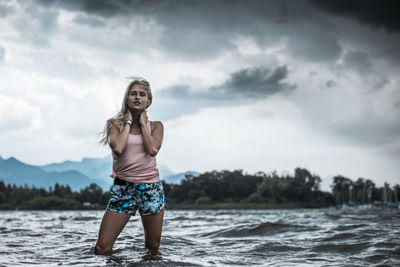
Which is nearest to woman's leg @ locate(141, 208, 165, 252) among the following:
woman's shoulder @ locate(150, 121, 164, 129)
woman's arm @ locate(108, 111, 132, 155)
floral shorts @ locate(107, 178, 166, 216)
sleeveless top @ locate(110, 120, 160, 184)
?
floral shorts @ locate(107, 178, 166, 216)

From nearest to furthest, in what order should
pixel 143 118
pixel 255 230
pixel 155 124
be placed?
pixel 143 118 → pixel 155 124 → pixel 255 230

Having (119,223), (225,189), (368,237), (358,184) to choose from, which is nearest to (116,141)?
(119,223)

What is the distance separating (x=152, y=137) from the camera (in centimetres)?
541

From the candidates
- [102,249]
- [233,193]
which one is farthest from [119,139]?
[233,193]

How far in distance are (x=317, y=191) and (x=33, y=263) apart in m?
142

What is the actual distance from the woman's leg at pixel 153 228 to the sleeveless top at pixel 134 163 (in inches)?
19.7

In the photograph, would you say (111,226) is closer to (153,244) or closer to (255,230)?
(153,244)

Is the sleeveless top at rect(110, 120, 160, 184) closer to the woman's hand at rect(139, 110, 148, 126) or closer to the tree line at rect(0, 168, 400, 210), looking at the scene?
the woman's hand at rect(139, 110, 148, 126)

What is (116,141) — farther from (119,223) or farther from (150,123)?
(119,223)

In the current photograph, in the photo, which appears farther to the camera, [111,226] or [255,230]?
[255,230]

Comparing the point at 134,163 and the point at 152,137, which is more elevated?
the point at 152,137

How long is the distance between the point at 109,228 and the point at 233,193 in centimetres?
13795

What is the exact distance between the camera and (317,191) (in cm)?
13912

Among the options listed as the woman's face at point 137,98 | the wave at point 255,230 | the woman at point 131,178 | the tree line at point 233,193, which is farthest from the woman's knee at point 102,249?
A: the tree line at point 233,193
